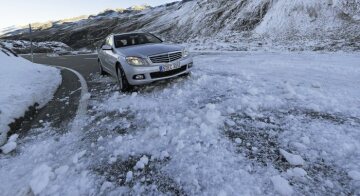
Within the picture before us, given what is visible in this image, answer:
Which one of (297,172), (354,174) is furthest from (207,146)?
(354,174)

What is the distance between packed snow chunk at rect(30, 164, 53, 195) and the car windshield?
5.45 meters

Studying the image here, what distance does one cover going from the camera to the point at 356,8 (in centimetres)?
2344

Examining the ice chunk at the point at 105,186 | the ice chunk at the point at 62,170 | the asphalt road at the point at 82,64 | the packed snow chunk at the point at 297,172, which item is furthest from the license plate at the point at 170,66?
the asphalt road at the point at 82,64

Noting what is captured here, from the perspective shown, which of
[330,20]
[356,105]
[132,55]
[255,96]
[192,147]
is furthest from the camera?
[330,20]

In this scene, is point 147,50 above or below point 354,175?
above

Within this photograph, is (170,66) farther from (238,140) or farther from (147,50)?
(238,140)

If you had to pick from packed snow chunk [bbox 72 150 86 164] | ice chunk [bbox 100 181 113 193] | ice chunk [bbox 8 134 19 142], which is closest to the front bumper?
ice chunk [bbox 8 134 19 142]

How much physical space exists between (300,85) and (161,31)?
42.8 m

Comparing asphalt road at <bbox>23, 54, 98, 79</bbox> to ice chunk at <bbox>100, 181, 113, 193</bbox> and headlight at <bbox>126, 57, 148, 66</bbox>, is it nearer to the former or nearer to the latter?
headlight at <bbox>126, 57, 148, 66</bbox>

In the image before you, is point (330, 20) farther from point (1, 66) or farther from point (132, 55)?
point (1, 66)

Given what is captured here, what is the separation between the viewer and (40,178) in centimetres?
367

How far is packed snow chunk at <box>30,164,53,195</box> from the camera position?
3465 millimetres

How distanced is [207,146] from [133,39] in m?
5.93

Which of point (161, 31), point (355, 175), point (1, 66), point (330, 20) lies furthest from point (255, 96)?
point (161, 31)
